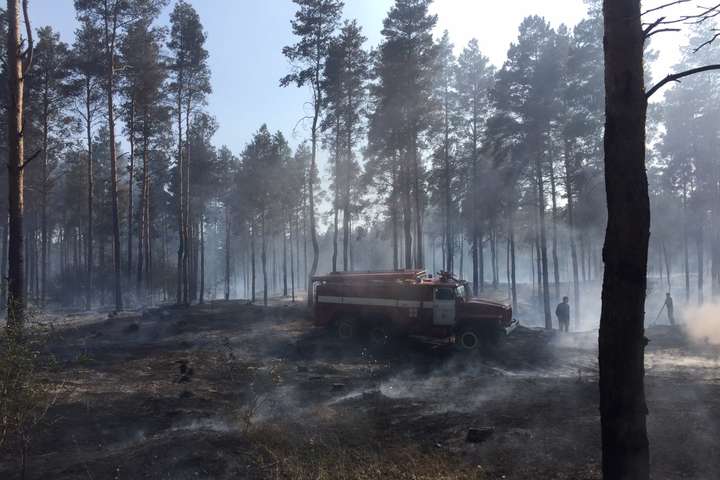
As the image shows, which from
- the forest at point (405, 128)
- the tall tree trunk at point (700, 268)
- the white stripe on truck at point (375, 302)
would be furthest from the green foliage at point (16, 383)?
the tall tree trunk at point (700, 268)

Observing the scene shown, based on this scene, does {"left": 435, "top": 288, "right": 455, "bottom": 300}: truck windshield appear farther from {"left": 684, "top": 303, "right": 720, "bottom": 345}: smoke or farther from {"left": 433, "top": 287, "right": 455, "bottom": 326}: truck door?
{"left": 684, "top": 303, "right": 720, "bottom": 345}: smoke

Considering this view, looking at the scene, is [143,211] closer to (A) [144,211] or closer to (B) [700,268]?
(A) [144,211]

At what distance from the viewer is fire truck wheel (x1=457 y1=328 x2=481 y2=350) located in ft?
54.5

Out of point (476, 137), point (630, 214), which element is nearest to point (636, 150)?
point (630, 214)

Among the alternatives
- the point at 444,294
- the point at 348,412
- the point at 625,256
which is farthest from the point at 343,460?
the point at 444,294

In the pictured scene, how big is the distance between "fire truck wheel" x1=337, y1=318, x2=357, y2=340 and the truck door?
3308mm

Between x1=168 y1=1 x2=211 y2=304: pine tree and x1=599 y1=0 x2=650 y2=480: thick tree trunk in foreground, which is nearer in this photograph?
x1=599 y1=0 x2=650 y2=480: thick tree trunk in foreground

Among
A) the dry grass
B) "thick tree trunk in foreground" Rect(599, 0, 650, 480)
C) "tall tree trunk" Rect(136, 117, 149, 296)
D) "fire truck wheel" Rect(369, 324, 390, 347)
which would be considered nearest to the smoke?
"fire truck wheel" Rect(369, 324, 390, 347)

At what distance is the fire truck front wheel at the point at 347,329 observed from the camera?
725 inches

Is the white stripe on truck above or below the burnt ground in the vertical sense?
above

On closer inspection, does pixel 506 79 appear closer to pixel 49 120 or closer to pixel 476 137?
pixel 476 137

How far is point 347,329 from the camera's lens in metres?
18.5

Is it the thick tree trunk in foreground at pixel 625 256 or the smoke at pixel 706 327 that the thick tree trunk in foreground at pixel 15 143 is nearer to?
the thick tree trunk in foreground at pixel 625 256

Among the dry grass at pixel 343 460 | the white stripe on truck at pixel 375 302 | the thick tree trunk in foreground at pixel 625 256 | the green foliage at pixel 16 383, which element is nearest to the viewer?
the thick tree trunk in foreground at pixel 625 256
